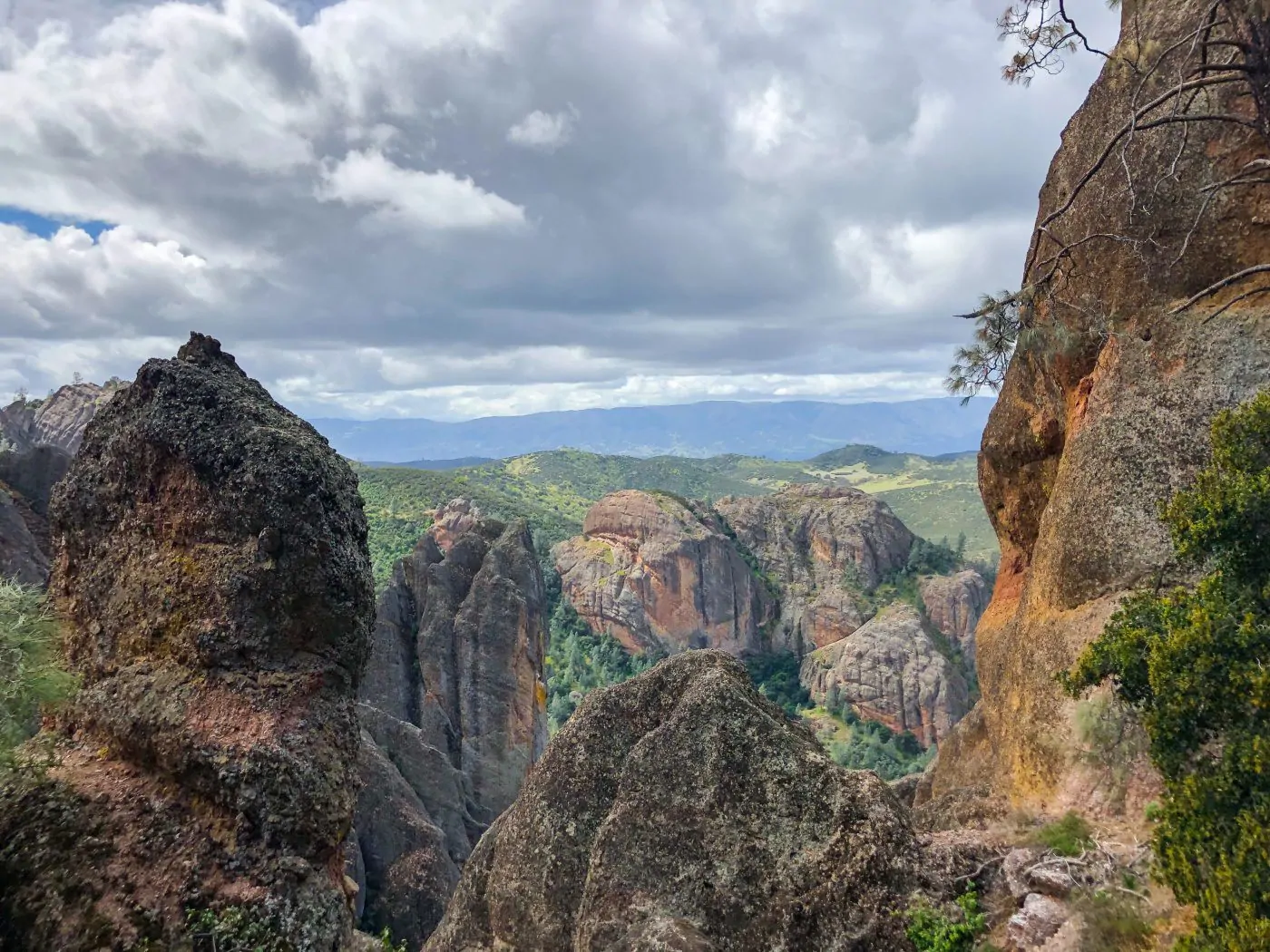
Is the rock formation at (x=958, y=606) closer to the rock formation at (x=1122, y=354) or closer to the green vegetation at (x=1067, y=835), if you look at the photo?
the rock formation at (x=1122, y=354)

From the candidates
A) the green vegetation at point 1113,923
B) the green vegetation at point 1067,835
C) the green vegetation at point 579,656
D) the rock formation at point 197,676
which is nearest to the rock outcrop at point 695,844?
the green vegetation at point 1067,835

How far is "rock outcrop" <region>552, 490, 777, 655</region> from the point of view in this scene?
333 ft

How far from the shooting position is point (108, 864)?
988 cm

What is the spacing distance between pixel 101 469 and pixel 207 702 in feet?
19.0

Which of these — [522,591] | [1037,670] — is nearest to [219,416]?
[1037,670]

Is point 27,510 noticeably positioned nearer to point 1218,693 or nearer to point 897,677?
point 1218,693

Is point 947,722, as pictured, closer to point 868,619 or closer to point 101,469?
point 868,619

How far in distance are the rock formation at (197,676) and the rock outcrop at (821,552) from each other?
93.1 metres

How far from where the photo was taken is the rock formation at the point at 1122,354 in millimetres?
14195

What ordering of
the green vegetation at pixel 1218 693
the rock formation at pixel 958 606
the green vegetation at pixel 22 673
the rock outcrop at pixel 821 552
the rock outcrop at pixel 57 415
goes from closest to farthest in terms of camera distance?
the green vegetation at pixel 1218 693 < the green vegetation at pixel 22 673 < the rock outcrop at pixel 57 415 < the rock formation at pixel 958 606 < the rock outcrop at pixel 821 552

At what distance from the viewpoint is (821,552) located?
110 m

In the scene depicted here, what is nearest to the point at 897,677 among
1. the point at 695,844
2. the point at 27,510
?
the point at 695,844

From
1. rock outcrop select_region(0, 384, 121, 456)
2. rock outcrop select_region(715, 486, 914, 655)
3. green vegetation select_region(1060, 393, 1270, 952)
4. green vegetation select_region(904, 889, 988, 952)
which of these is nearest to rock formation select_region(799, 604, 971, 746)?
rock outcrop select_region(715, 486, 914, 655)

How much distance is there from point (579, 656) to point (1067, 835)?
286 feet
